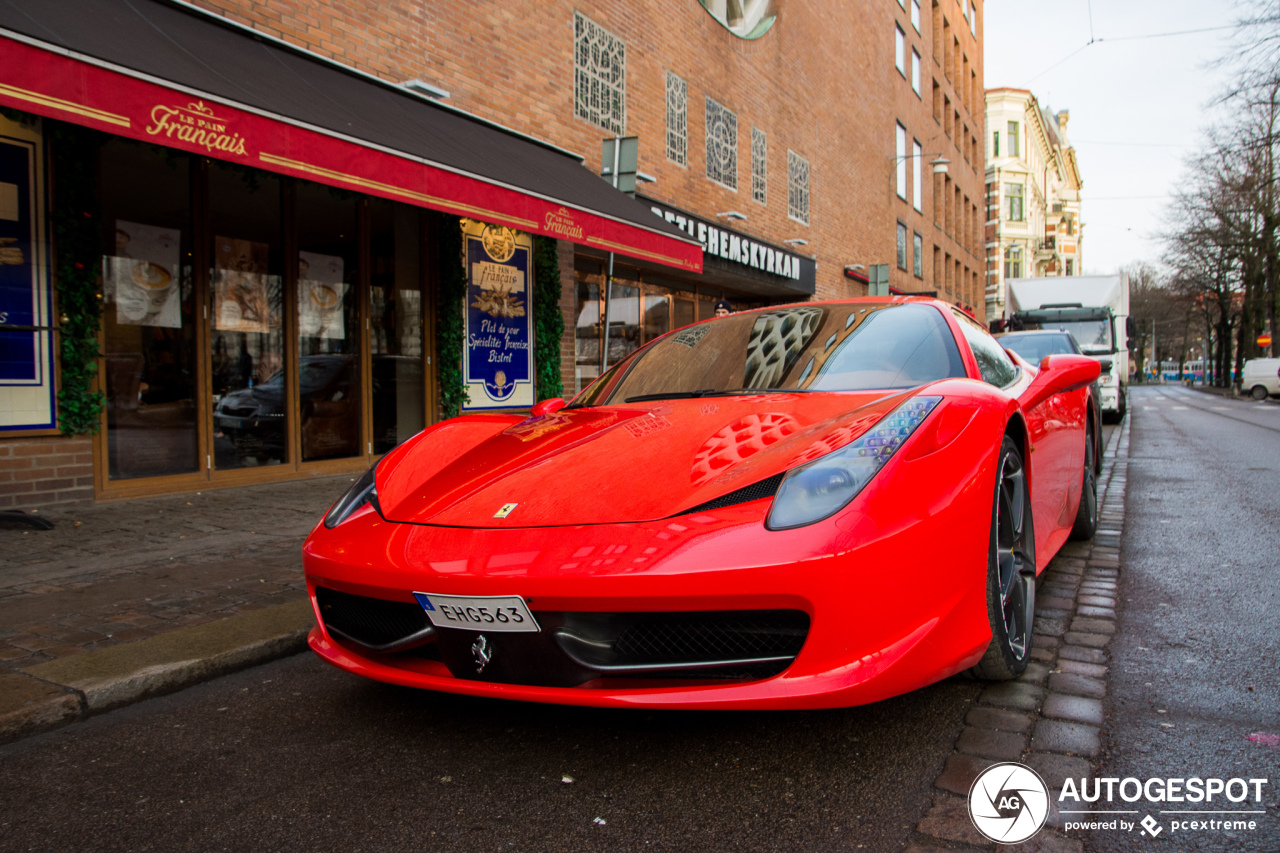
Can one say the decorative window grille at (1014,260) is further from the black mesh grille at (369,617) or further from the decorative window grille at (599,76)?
the black mesh grille at (369,617)

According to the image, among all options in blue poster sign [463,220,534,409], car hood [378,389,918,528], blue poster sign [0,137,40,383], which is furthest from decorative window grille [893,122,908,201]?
car hood [378,389,918,528]

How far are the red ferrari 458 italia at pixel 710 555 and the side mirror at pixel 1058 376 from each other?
0.53 metres

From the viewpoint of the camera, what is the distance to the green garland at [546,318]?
9930 millimetres

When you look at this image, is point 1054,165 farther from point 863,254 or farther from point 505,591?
point 505,591

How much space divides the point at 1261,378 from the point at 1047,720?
130 feet

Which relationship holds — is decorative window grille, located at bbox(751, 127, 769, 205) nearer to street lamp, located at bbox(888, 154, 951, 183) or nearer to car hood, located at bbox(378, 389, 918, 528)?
street lamp, located at bbox(888, 154, 951, 183)

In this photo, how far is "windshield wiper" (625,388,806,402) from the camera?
9.61 feet

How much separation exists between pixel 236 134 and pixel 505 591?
13.8 ft

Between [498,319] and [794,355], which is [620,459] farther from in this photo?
[498,319]

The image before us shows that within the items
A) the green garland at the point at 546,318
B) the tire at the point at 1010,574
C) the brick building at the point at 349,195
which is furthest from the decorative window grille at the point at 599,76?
the tire at the point at 1010,574

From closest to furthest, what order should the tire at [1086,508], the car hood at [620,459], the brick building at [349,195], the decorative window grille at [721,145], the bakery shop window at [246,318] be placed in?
the car hood at [620,459], the tire at [1086,508], the brick building at [349,195], the bakery shop window at [246,318], the decorative window grille at [721,145]

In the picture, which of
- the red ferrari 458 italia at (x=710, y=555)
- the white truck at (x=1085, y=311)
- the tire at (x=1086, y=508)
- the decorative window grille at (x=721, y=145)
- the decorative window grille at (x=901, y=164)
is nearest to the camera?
the red ferrari 458 italia at (x=710, y=555)

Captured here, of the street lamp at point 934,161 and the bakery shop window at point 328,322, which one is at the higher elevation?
the street lamp at point 934,161

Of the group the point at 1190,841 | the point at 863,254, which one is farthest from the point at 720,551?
the point at 863,254
